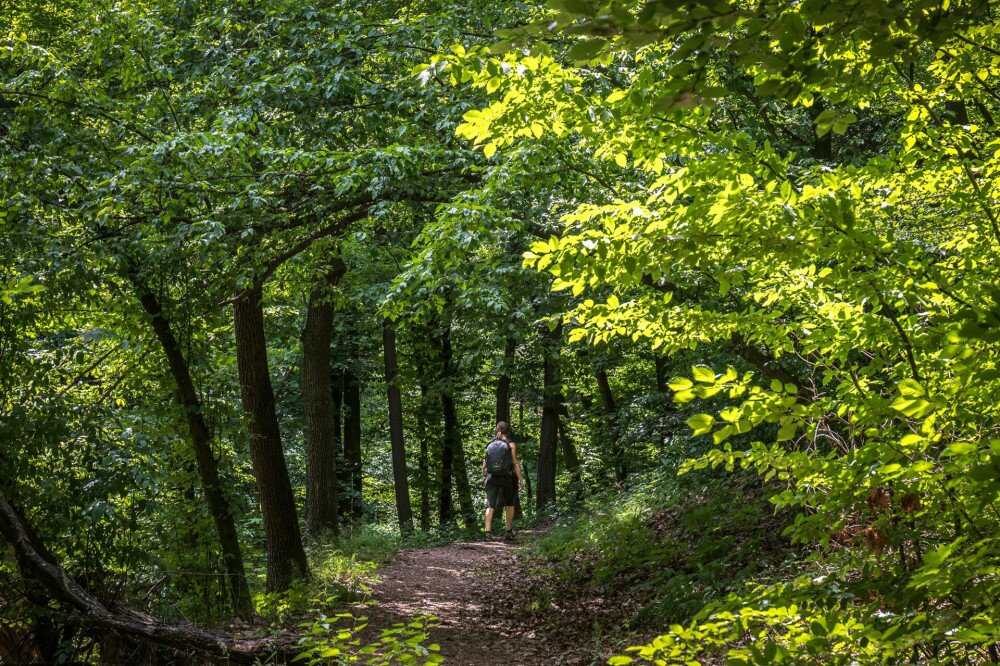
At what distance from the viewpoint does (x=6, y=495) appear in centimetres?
551

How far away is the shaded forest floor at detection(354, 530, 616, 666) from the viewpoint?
7480 millimetres

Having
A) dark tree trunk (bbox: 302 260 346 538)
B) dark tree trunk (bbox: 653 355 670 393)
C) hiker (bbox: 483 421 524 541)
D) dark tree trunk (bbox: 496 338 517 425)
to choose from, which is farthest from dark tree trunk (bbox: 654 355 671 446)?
dark tree trunk (bbox: 302 260 346 538)

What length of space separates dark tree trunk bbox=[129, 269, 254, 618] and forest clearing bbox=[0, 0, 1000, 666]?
4 cm

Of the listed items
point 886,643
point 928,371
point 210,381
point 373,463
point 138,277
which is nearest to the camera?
point 886,643

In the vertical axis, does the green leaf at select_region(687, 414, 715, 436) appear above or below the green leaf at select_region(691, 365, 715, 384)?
below

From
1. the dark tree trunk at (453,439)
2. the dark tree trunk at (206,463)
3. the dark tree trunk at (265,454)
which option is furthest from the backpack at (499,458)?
the dark tree trunk at (206,463)

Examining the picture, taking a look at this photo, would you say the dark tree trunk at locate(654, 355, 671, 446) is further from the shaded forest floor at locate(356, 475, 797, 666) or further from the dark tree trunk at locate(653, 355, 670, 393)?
the shaded forest floor at locate(356, 475, 797, 666)

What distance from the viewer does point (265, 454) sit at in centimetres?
921

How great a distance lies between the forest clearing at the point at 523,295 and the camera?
2.76 metres

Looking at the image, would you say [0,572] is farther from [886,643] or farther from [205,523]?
[886,643]

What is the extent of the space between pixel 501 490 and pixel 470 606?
4507 mm

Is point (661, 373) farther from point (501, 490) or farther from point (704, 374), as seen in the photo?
point (704, 374)

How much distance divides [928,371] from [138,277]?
6.42m

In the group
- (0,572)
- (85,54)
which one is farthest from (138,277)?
(85,54)
